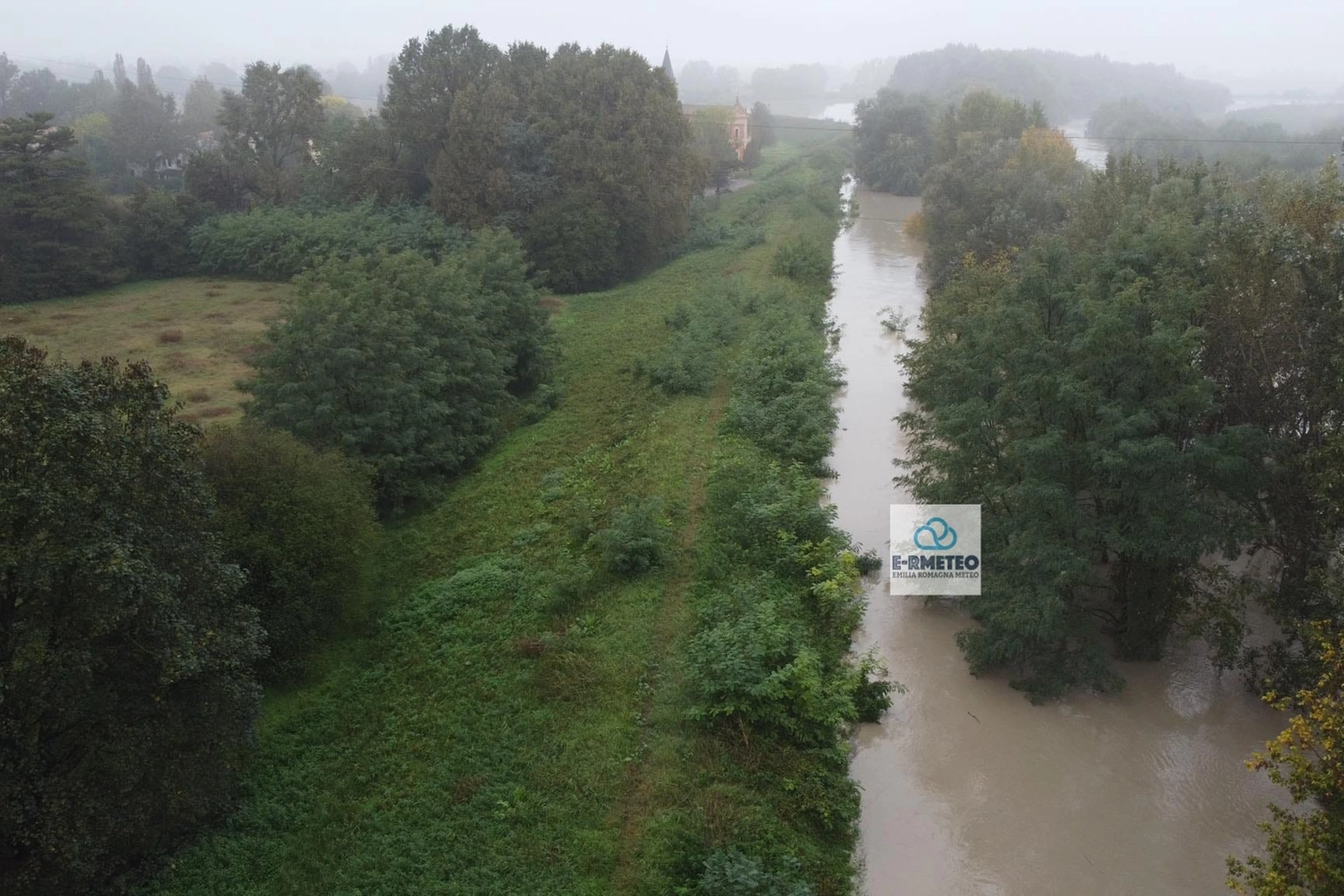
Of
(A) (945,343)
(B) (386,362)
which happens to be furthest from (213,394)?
(A) (945,343)

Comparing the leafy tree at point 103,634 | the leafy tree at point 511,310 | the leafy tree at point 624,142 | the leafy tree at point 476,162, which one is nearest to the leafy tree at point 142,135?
the leafy tree at point 476,162

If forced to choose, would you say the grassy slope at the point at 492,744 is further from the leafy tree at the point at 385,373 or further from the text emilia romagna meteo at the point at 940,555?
the text emilia romagna meteo at the point at 940,555

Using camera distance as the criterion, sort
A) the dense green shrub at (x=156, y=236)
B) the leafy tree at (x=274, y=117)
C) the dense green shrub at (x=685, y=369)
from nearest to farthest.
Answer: the dense green shrub at (x=685, y=369), the dense green shrub at (x=156, y=236), the leafy tree at (x=274, y=117)

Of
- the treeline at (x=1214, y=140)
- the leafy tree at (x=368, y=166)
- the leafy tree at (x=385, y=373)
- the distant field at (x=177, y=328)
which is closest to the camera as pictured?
the leafy tree at (x=385, y=373)

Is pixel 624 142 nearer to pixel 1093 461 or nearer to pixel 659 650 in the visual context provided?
pixel 659 650

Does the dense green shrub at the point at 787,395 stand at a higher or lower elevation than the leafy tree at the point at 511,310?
lower

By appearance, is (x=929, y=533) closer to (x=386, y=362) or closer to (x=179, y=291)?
(x=386, y=362)
